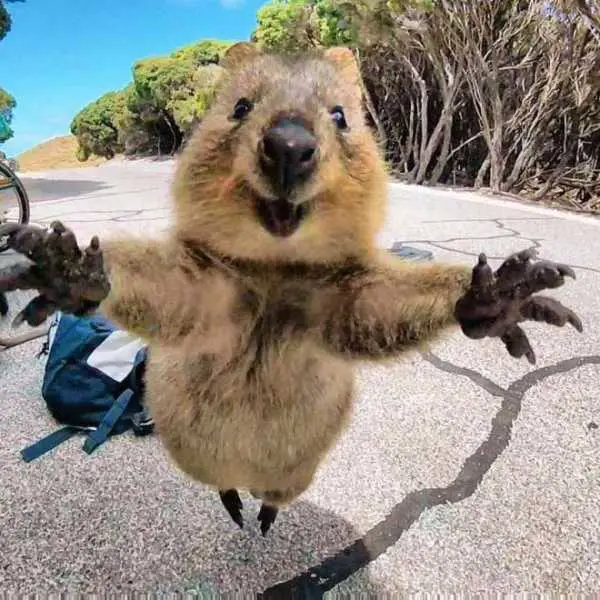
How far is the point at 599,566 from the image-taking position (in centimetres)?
156

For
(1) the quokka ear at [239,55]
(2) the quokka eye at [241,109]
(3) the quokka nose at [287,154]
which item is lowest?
(3) the quokka nose at [287,154]

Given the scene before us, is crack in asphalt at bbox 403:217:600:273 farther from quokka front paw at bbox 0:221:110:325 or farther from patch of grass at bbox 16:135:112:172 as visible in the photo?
patch of grass at bbox 16:135:112:172

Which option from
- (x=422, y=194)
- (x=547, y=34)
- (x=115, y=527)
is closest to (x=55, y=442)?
(x=115, y=527)

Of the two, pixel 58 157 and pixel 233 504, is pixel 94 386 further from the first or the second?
pixel 58 157

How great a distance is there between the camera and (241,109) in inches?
48.6

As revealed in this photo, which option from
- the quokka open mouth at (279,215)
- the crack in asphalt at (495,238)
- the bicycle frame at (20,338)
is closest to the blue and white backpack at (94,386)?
the bicycle frame at (20,338)

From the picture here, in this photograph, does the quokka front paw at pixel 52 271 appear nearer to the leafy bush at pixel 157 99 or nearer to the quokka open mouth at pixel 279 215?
the quokka open mouth at pixel 279 215

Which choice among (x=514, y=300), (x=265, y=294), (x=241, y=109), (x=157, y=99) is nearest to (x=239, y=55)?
(x=241, y=109)

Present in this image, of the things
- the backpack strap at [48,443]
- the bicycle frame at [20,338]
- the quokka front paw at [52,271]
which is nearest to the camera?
the quokka front paw at [52,271]

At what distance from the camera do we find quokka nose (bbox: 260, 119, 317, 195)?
3.16 ft

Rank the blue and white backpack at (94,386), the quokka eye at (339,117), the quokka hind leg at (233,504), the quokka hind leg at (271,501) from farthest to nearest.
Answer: the blue and white backpack at (94,386) → the quokka hind leg at (233,504) → the quokka hind leg at (271,501) → the quokka eye at (339,117)

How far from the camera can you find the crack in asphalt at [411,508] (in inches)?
60.1

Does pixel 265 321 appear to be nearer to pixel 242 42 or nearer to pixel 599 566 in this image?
pixel 242 42

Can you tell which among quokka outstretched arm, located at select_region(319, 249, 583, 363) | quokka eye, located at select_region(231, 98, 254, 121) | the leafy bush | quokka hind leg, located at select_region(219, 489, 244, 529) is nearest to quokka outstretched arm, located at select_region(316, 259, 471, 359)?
quokka outstretched arm, located at select_region(319, 249, 583, 363)
